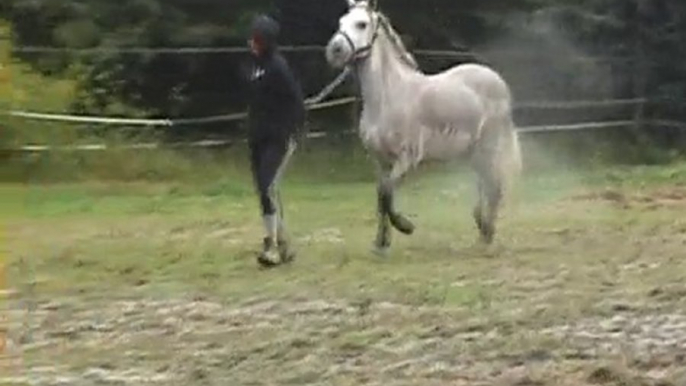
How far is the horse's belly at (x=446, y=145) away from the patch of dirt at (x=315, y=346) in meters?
2.44

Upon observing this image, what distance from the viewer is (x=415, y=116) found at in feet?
36.7

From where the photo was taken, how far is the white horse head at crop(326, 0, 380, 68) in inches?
425

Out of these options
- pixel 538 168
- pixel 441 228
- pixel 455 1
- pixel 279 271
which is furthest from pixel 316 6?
pixel 279 271

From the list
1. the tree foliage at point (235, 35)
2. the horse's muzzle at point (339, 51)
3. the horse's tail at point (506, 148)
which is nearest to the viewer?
the horse's muzzle at point (339, 51)

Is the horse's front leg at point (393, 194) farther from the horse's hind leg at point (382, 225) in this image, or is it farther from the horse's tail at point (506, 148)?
the horse's tail at point (506, 148)

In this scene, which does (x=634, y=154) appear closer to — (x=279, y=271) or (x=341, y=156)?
(x=341, y=156)

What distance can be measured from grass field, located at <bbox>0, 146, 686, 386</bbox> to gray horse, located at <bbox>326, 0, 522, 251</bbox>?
0.41 meters

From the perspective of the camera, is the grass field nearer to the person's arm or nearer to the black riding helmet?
the person's arm

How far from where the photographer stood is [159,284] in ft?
33.2

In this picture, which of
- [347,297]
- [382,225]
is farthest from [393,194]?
[347,297]

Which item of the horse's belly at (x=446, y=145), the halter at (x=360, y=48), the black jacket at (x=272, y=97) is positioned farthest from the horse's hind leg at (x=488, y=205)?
the black jacket at (x=272, y=97)

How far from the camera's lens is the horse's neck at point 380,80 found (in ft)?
36.4

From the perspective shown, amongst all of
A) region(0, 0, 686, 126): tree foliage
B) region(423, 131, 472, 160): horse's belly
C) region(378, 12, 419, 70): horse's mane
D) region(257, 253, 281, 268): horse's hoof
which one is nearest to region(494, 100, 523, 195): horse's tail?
region(423, 131, 472, 160): horse's belly

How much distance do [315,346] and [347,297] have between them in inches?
53.6
